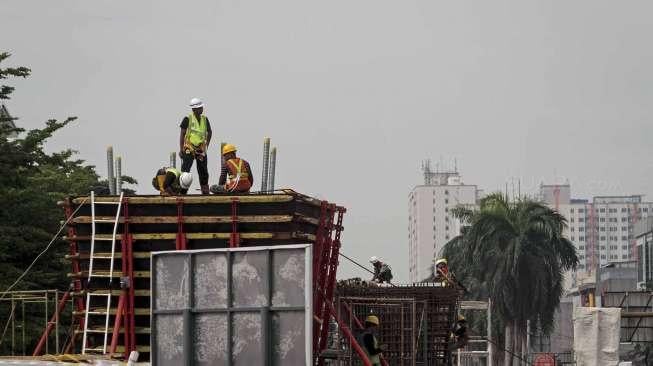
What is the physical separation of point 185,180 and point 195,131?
47.2 inches

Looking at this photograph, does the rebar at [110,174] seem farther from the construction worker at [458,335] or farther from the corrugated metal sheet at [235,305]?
the construction worker at [458,335]

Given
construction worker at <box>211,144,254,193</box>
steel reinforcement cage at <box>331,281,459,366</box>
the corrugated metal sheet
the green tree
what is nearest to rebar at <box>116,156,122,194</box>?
construction worker at <box>211,144,254,193</box>

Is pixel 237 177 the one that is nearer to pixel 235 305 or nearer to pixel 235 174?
pixel 235 174

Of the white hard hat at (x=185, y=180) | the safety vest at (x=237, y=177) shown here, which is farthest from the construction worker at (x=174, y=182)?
the safety vest at (x=237, y=177)

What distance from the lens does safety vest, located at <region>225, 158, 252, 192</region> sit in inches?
925

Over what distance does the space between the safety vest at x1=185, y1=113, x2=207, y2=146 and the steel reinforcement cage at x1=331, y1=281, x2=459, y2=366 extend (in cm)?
471

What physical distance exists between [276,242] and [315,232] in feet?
3.24

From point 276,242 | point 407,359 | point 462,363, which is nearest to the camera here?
point 276,242

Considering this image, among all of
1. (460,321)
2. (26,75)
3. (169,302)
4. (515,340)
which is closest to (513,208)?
(515,340)

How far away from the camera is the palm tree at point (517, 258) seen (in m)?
99.8

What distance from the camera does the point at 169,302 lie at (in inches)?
658

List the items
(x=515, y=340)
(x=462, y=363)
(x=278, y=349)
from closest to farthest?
(x=278, y=349), (x=462, y=363), (x=515, y=340)

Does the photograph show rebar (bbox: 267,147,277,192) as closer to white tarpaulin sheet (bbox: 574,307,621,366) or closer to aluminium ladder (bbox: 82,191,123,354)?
aluminium ladder (bbox: 82,191,123,354)

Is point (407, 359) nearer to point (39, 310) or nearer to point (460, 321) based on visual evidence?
point (460, 321)
